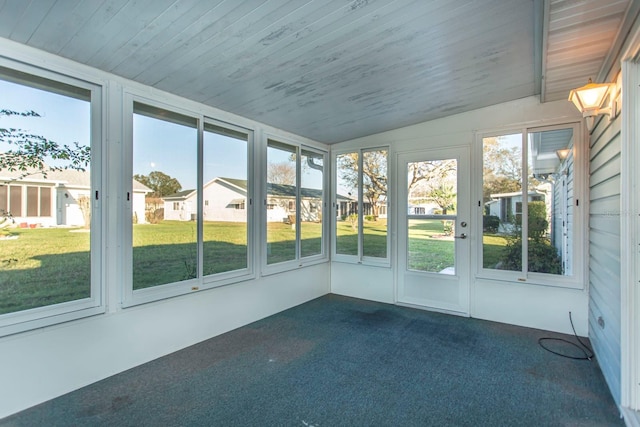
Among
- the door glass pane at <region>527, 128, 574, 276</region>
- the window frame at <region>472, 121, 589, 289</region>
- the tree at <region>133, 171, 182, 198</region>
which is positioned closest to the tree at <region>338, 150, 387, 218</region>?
the window frame at <region>472, 121, 589, 289</region>

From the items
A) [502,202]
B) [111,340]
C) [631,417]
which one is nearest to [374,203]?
[502,202]

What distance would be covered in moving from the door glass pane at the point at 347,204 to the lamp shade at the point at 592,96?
2987 millimetres

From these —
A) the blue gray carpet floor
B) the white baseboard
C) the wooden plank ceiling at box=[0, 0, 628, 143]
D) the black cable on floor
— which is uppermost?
the wooden plank ceiling at box=[0, 0, 628, 143]

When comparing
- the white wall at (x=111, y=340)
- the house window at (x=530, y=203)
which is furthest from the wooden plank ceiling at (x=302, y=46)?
the white wall at (x=111, y=340)

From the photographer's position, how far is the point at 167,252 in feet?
10.0

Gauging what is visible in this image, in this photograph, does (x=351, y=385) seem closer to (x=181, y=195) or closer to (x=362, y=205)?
(x=181, y=195)

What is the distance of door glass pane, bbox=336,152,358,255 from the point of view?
5.05 metres

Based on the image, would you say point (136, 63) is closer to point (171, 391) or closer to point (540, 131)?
point (171, 391)

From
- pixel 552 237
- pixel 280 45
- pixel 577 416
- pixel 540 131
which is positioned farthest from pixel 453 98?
pixel 577 416

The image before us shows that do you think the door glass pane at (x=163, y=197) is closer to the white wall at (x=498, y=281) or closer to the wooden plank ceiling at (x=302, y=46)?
the wooden plank ceiling at (x=302, y=46)

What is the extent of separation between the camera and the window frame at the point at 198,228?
268cm

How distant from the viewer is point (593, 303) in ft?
10.2

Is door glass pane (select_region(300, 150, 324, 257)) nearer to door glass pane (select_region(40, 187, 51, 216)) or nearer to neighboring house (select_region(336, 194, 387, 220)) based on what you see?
neighboring house (select_region(336, 194, 387, 220))

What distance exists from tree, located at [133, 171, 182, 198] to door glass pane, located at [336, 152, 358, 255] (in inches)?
106
